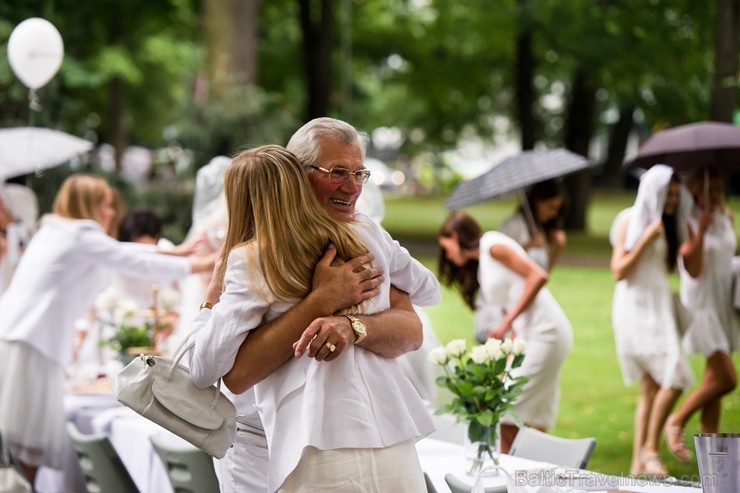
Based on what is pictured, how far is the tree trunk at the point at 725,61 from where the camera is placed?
10.5 metres

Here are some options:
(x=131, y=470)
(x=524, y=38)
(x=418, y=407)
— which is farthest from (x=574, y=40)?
(x=418, y=407)

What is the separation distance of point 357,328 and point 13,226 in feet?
21.1

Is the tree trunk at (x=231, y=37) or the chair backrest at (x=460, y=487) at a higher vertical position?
the tree trunk at (x=231, y=37)

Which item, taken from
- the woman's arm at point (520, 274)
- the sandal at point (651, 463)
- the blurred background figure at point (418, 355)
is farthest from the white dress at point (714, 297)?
the blurred background figure at point (418, 355)

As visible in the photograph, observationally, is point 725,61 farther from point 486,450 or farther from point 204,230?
point 486,450

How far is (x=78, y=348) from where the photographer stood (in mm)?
7969

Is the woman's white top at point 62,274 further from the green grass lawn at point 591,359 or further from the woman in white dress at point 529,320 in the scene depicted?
the green grass lawn at point 591,359

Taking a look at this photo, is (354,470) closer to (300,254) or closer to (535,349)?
(300,254)

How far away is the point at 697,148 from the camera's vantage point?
7508 millimetres

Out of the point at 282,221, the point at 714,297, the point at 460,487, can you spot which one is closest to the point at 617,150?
the point at 714,297

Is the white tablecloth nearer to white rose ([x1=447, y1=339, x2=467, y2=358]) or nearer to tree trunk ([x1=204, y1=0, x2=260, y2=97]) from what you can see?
white rose ([x1=447, y1=339, x2=467, y2=358])

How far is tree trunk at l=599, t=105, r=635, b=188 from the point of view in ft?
142

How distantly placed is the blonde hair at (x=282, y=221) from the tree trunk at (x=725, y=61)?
7776 millimetres

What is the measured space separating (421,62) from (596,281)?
11182 mm
